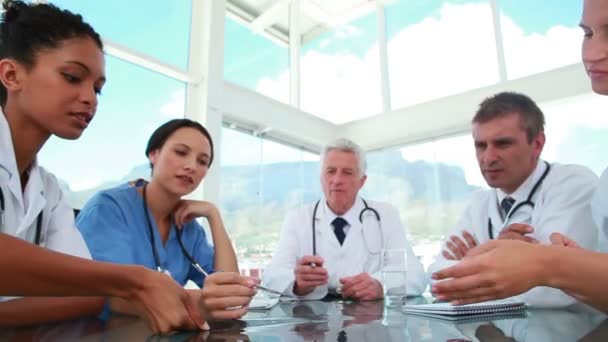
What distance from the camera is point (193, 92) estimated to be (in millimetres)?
3613

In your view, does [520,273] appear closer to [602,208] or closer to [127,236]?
[602,208]

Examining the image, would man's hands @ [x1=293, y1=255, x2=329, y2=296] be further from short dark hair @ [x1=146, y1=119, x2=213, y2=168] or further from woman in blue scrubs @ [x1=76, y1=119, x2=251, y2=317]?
short dark hair @ [x1=146, y1=119, x2=213, y2=168]

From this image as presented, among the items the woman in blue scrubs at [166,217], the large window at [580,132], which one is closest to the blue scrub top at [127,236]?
the woman in blue scrubs at [166,217]

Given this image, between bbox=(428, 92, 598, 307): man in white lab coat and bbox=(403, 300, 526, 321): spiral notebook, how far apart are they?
1.50ft

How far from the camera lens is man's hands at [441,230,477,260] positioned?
4.46 feet

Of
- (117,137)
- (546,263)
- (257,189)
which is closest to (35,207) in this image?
(546,263)

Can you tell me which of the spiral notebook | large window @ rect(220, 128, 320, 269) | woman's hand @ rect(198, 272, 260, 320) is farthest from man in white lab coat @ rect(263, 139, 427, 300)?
large window @ rect(220, 128, 320, 269)

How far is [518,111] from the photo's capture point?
1396 mm

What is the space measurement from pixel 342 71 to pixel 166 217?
426 cm

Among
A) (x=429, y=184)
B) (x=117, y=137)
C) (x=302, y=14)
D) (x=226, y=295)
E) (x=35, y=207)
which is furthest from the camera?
(x=302, y=14)

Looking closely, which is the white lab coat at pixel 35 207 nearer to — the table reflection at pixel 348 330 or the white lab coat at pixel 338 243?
the table reflection at pixel 348 330

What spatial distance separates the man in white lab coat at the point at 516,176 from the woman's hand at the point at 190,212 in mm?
878

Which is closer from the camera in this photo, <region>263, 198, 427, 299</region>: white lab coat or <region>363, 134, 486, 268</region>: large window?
<region>263, 198, 427, 299</region>: white lab coat

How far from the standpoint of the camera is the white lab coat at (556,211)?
3.07ft
